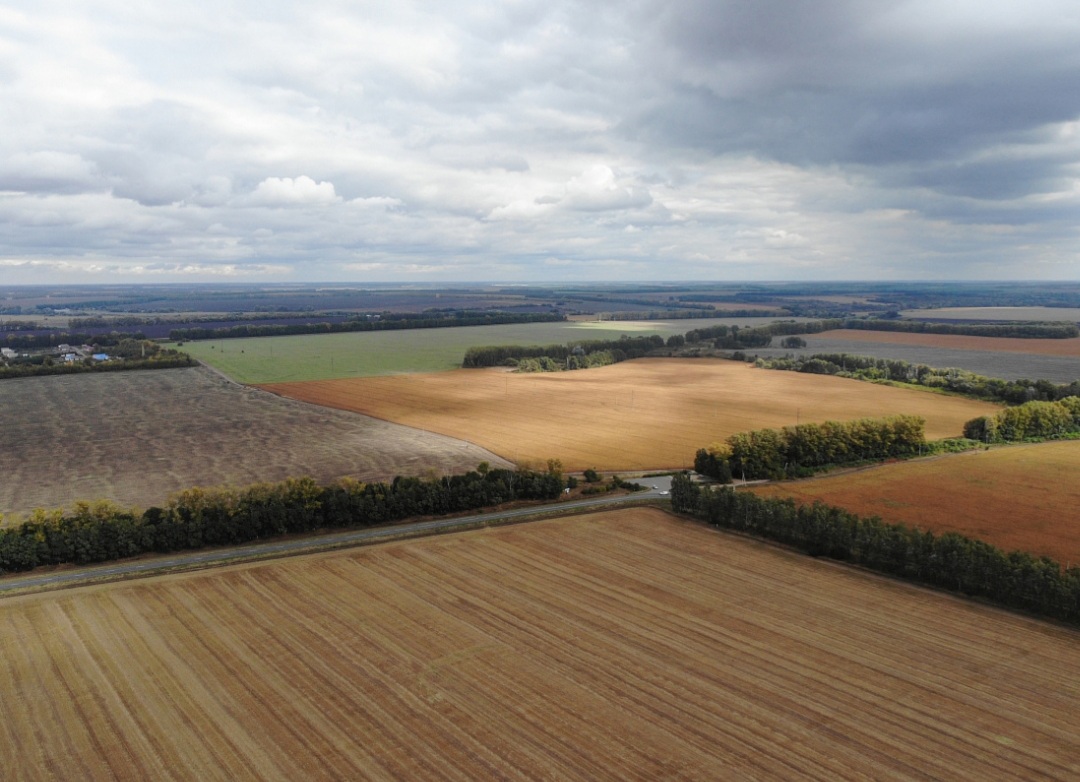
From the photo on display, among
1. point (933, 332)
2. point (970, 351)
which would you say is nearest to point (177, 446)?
point (970, 351)

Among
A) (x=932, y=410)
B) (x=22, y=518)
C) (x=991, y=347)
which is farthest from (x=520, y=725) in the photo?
(x=991, y=347)

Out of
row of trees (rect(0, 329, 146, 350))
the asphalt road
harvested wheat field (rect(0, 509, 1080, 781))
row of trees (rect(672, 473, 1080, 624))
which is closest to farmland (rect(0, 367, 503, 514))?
the asphalt road

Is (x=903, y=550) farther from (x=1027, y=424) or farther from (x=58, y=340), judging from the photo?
(x=58, y=340)

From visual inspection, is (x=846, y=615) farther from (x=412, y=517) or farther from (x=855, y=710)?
(x=412, y=517)

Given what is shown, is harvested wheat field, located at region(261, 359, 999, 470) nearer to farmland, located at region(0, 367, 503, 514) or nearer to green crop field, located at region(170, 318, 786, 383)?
farmland, located at region(0, 367, 503, 514)

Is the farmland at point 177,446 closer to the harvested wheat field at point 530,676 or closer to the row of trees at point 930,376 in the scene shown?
the harvested wheat field at point 530,676
